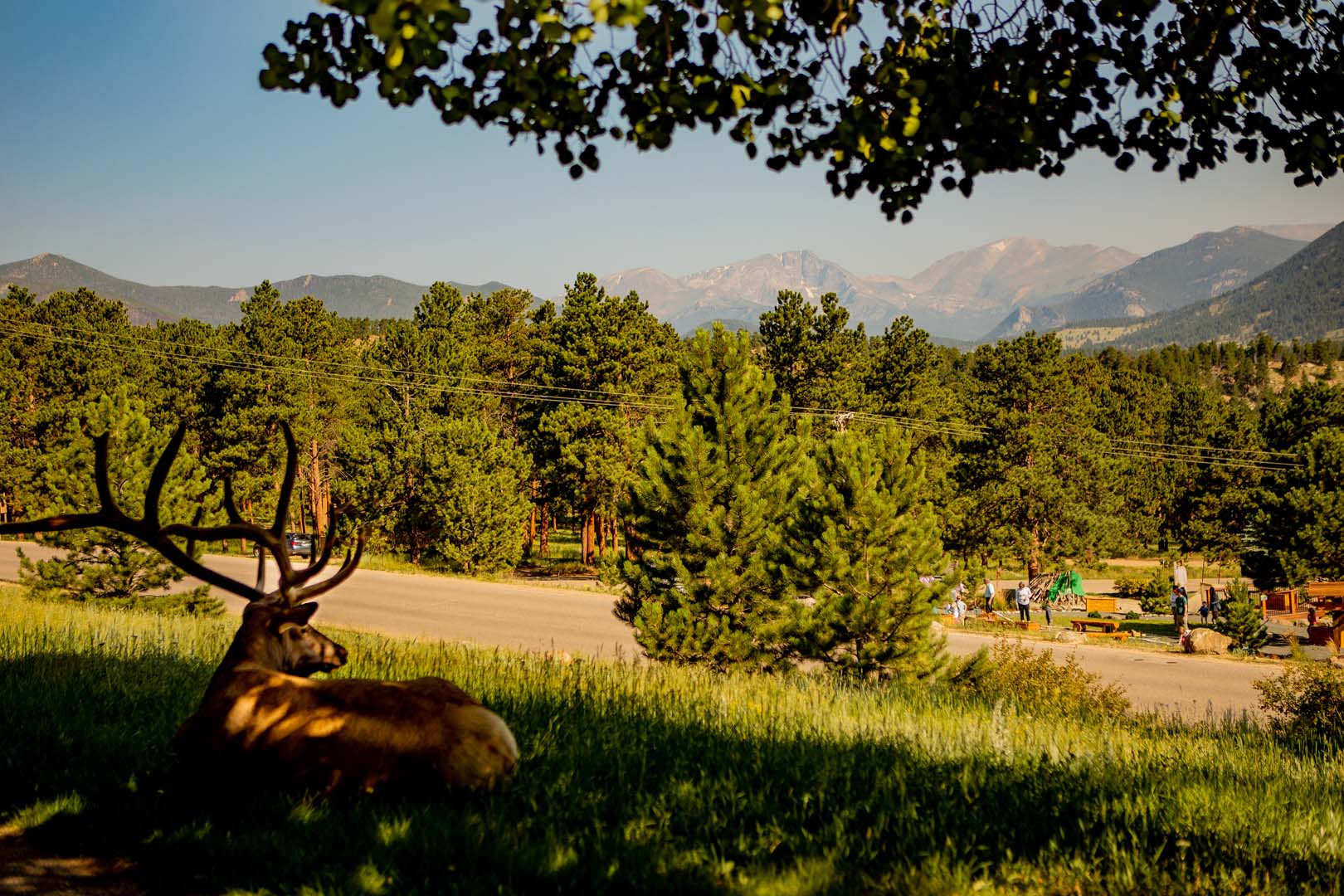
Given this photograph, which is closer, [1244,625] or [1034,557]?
[1244,625]

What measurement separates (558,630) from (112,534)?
10959 millimetres

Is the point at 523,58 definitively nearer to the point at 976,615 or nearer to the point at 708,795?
the point at 708,795

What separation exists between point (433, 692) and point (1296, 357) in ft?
696

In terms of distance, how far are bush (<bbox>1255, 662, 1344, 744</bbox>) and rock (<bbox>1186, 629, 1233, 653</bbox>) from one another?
16.1 metres

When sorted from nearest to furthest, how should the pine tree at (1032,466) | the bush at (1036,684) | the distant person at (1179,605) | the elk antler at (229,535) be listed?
the elk antler at (229,535) < the bush at (1036,684) < the distant person at (1179,605) < the pine tree at (1032,466)

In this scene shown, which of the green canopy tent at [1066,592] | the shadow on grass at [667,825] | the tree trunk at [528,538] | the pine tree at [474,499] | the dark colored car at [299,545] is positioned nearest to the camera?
the shadow on grass at [667,825]

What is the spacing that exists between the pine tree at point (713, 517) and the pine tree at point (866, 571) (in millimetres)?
820

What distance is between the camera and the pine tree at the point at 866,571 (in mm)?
14297

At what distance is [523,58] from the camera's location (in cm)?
370

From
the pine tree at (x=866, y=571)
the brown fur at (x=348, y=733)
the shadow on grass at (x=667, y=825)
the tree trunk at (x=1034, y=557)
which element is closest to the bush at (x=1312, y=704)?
the pine tree at (x=866, y=571)

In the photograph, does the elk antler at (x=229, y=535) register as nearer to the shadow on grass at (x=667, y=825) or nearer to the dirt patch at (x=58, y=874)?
the shadow on grass at (x=667, y=825)

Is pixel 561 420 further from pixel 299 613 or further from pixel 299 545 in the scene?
pixel 299 613

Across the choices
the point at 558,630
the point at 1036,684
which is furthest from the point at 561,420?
the point at 1036,684

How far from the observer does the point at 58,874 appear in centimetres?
378
